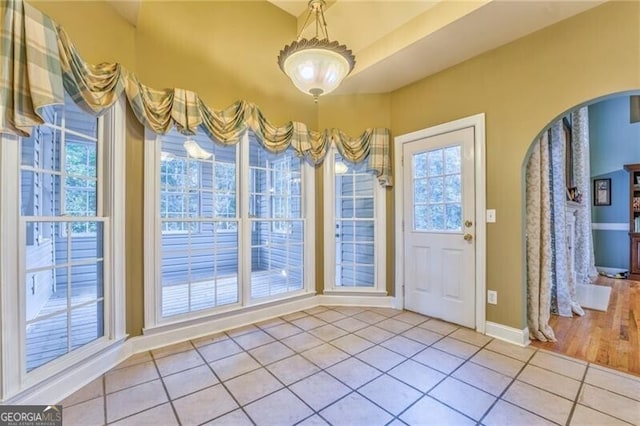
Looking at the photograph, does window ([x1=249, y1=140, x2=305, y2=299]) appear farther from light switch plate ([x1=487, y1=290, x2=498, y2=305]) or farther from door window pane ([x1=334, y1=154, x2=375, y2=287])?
light switch plate ([x1=487, y1=290, x2=498, y2=305])

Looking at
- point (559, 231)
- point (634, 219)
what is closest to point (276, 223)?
point (559, 231)

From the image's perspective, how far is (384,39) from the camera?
288 cm

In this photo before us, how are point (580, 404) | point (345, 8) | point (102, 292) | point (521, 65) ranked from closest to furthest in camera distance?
point (580, 404) < point (102, 292) < point (521, 65) < point (345, 8)

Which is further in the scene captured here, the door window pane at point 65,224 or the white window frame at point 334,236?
the white window frame at point 334,236

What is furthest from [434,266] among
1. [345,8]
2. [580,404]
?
[345,8]

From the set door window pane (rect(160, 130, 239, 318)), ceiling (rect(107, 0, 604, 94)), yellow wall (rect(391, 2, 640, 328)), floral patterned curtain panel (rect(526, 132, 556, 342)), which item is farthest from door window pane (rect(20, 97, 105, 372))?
floral patterned curtain panel (rect(526, 132, 556, 342))

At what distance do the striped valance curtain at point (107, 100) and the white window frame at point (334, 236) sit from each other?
6.3 inches

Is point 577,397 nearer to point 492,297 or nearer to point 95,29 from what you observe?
point 492,297


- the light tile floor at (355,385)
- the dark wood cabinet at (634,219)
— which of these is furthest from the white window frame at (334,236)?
the dark wood cabinet at (634,219)

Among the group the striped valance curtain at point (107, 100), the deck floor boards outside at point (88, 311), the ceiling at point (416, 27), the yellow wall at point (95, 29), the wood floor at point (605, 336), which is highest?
the ceiling at point (416, 27)

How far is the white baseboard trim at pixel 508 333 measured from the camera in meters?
2.51

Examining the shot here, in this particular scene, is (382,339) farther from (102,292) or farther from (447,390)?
(102,292)

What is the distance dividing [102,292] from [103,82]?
5.10 ft

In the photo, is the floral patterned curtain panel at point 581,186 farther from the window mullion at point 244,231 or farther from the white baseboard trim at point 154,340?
the window mullion at point 244,231
